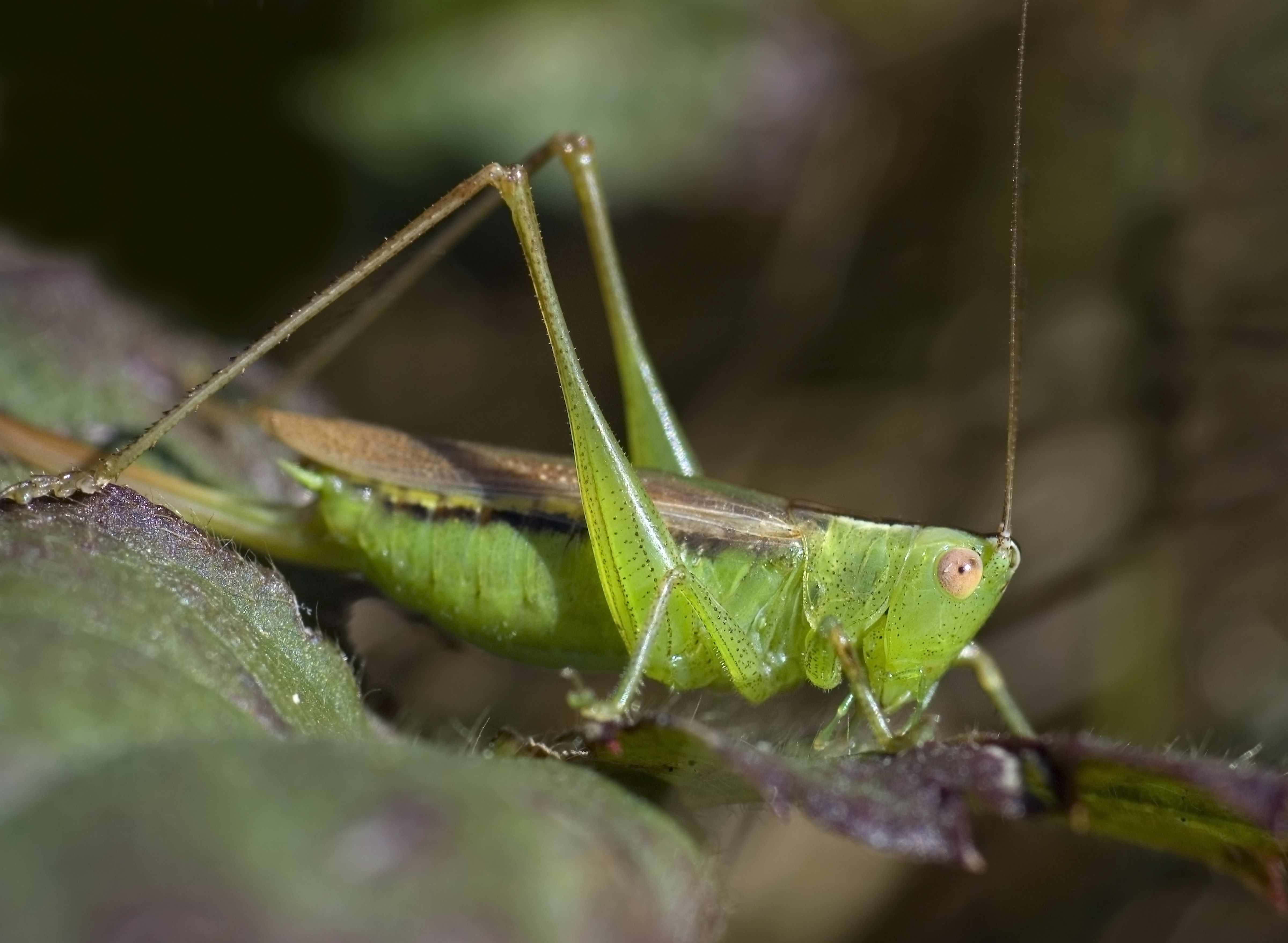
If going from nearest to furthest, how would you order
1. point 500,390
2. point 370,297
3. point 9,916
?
point 9,916
point 370,297
point 500,390

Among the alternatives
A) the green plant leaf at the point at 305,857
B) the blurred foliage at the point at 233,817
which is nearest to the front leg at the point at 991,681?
the blurred foliage at the point at 233,817

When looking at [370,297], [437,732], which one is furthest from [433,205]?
[437,732]

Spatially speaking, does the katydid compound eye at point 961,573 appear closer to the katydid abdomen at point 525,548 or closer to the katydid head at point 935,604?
the katydid head at point 935,604

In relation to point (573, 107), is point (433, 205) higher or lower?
lower

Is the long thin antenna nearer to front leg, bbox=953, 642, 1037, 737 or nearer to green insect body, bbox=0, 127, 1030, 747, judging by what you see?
green insect body, bbox=0, 127, 1030, 747

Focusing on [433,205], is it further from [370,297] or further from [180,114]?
[180,114]

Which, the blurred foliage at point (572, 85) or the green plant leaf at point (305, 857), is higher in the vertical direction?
the blurred foliage at point (572, 85)
